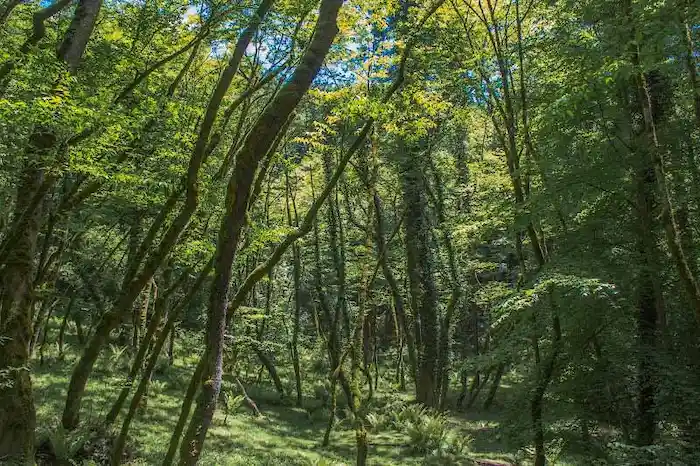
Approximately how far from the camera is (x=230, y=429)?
46.9 ft

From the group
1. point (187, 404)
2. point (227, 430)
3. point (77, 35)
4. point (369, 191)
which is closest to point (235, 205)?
point (187, 404)

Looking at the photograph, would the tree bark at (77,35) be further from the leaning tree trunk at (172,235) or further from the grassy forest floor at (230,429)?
the grassy forest floor at (230,429)

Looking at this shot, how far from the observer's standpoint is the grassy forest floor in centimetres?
1027

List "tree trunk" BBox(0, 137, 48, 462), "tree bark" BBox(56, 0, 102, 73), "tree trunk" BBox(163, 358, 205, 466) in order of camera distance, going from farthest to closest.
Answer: "tree bark" BBox(56, 0, 102, 73), "tree trunk" BBox(0, 137, 48, 462), "tree trunk" BBox(163, 358, 205, 466)

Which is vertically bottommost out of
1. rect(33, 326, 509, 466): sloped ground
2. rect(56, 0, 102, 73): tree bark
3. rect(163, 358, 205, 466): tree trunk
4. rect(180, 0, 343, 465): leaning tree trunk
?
rect(33, 326, 509, 466): sloped ground

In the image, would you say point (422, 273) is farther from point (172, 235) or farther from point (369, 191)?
point (172, 235)

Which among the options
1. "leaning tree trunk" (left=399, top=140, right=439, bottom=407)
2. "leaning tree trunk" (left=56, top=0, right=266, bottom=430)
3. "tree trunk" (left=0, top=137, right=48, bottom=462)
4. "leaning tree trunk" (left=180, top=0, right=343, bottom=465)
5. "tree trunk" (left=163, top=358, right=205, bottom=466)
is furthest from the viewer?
"leaning tree trunk" (left=399, top=140, right=439, bottom=407)

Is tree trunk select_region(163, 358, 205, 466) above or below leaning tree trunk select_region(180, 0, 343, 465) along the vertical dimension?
below

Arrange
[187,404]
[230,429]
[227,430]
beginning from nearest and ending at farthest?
[187,404], [227,430], [230,429]

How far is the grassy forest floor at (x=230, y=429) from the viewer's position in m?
10.3

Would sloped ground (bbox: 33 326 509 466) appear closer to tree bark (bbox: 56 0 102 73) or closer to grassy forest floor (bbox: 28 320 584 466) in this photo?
grassy forest floor (bbox: 28 320 584 466)

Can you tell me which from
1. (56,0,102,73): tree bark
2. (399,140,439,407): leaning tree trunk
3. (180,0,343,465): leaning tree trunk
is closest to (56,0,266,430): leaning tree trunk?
(180,0,343,465): leaning tree trunk

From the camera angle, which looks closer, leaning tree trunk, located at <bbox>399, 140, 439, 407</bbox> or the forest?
the forest

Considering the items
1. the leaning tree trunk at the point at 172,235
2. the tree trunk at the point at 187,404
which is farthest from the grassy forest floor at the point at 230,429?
the tree trunk at the point at 187,404
